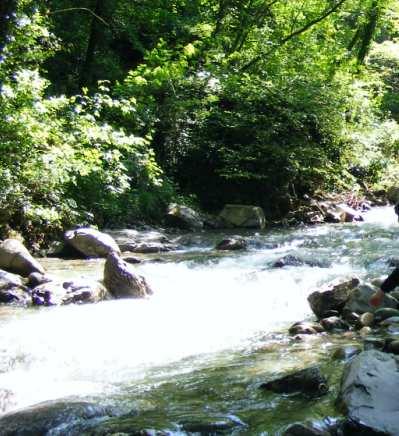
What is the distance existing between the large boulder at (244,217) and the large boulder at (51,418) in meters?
12.1

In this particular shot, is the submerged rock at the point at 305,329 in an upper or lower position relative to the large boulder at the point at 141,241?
upper

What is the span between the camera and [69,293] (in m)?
8.47

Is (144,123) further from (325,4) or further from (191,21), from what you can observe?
(325,4)

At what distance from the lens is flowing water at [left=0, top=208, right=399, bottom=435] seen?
4340mm

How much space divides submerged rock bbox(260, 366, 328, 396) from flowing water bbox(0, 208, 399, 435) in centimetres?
9

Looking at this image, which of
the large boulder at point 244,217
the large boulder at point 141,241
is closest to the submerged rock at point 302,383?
the large boulder at point 141,241

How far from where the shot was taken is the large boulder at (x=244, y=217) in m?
16.3

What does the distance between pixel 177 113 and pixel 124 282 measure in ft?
30.6

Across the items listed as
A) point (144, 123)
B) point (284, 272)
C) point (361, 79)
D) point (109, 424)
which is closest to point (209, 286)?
point (284, 272)

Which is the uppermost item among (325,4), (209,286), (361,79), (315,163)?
(325,4)

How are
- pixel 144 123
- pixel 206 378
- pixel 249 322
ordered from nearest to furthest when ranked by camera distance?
pixel 206 378 < pixel 249 322 < pixel 144 123

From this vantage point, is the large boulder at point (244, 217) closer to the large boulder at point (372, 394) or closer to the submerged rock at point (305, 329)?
the submerged rock at point (305, 329)

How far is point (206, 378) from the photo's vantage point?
17.1 feet

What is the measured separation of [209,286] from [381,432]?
6039 millimetres
